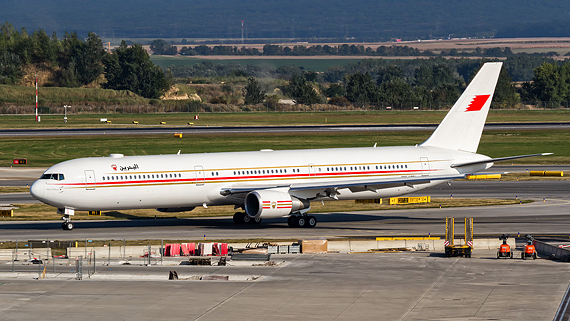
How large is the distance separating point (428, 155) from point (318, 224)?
30.4ft

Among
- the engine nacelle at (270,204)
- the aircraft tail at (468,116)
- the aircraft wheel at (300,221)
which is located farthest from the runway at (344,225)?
the aircraft tail at (468,116)

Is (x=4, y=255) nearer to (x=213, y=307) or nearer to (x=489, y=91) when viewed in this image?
(x=213, y=307)

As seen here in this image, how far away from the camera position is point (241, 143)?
93250 mm

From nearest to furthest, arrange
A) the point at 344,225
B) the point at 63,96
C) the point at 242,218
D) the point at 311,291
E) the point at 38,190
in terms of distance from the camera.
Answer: the point at 311,291, the point at 38,190, the point at 344,225, the point at 242,218, the point at 63,96

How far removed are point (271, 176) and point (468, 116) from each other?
1562cm

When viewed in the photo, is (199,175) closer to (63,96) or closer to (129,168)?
(129,168)

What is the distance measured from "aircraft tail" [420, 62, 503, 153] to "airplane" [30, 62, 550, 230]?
0.07 metres

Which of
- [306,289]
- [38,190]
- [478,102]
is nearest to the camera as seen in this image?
[306,289]

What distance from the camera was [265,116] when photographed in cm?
14338

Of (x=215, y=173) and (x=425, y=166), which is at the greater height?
(x=425, y=166)

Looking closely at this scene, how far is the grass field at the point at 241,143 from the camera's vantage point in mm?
86000

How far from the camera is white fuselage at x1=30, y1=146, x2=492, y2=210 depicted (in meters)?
42.7

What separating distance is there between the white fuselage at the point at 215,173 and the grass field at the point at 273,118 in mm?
76938

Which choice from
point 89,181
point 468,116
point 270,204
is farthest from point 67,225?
point 468,116
